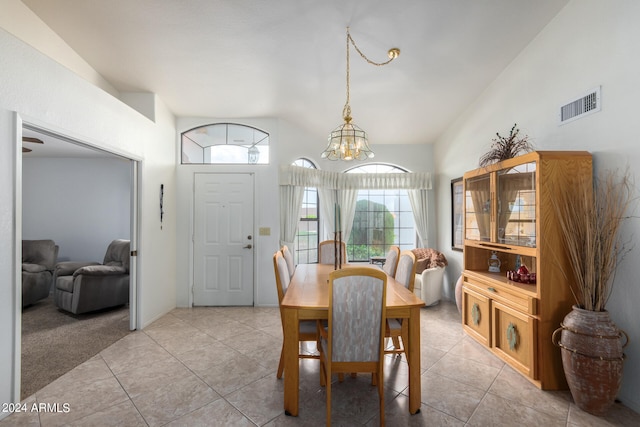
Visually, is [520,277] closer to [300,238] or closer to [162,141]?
[300,238]

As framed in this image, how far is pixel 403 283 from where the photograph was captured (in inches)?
98.6

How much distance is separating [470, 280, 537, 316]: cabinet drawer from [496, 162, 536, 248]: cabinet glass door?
437mm

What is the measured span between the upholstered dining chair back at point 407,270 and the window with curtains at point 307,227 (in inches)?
82.1

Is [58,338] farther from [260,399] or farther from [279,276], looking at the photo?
[279,276]

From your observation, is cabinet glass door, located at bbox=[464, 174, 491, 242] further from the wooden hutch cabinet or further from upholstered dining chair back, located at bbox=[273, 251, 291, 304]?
upholstered dining chair back, located at bbox=[273, 251, 291, 304]

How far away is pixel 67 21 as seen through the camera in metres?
2.36

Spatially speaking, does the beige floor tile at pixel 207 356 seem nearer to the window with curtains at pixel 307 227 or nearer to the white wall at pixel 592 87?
the window with curtains at pixel 307 227

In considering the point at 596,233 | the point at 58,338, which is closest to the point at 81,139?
the point at 58,338

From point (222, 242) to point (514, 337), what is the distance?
359 centimetres

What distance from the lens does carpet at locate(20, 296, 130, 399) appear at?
229 centimetres

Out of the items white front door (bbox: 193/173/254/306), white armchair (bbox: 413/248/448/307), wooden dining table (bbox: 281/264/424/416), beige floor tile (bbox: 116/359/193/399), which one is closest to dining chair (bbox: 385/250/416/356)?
wooden dining table (bbox: 281/264/424/416)

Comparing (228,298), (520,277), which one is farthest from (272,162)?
(520,277)

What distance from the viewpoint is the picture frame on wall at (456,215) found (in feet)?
13.2

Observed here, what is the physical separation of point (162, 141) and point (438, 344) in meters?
4.19
